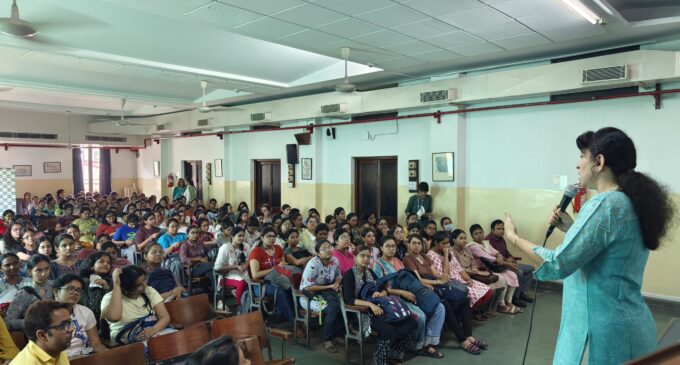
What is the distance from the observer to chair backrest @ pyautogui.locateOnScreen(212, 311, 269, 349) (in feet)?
10.2

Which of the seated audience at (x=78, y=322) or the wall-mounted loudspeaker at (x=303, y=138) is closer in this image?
the seated audience at (x=78, y=322)

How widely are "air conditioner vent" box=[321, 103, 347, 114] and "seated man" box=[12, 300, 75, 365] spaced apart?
6.41 m

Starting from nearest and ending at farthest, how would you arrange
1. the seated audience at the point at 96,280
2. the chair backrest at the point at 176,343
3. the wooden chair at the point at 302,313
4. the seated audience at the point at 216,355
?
the seated audience at the point at 216,355 < the chair backrest at the point at 176,343 < the seated audience at the point at 96,280 < the wooden chair at the point at 302,313

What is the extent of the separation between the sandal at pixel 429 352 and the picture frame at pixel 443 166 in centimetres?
360

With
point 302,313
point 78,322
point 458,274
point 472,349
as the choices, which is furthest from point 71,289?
point 458,274

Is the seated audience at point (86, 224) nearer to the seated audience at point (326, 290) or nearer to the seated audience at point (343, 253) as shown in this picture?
the seated audience at point (343, 253)

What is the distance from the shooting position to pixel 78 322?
10.1 feet

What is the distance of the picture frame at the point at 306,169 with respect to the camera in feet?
31.7

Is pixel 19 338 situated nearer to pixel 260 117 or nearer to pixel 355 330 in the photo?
pixel 355 330

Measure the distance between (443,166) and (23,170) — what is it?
12.3 metres

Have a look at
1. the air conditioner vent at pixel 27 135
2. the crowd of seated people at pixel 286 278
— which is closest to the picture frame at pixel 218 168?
the air conditioner vent at pixel 27 135

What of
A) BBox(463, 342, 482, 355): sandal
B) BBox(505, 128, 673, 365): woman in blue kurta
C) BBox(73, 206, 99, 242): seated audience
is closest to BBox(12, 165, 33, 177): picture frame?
BBox(73, 206, 99, 242): seated audience

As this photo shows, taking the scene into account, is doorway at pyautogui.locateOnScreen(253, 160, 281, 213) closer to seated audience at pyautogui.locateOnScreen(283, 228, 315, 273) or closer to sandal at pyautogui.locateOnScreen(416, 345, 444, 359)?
seated audience at pyautogui.locateOnScreen(283, 228, 315, 273)

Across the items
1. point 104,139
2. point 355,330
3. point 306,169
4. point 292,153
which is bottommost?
point 355,330
